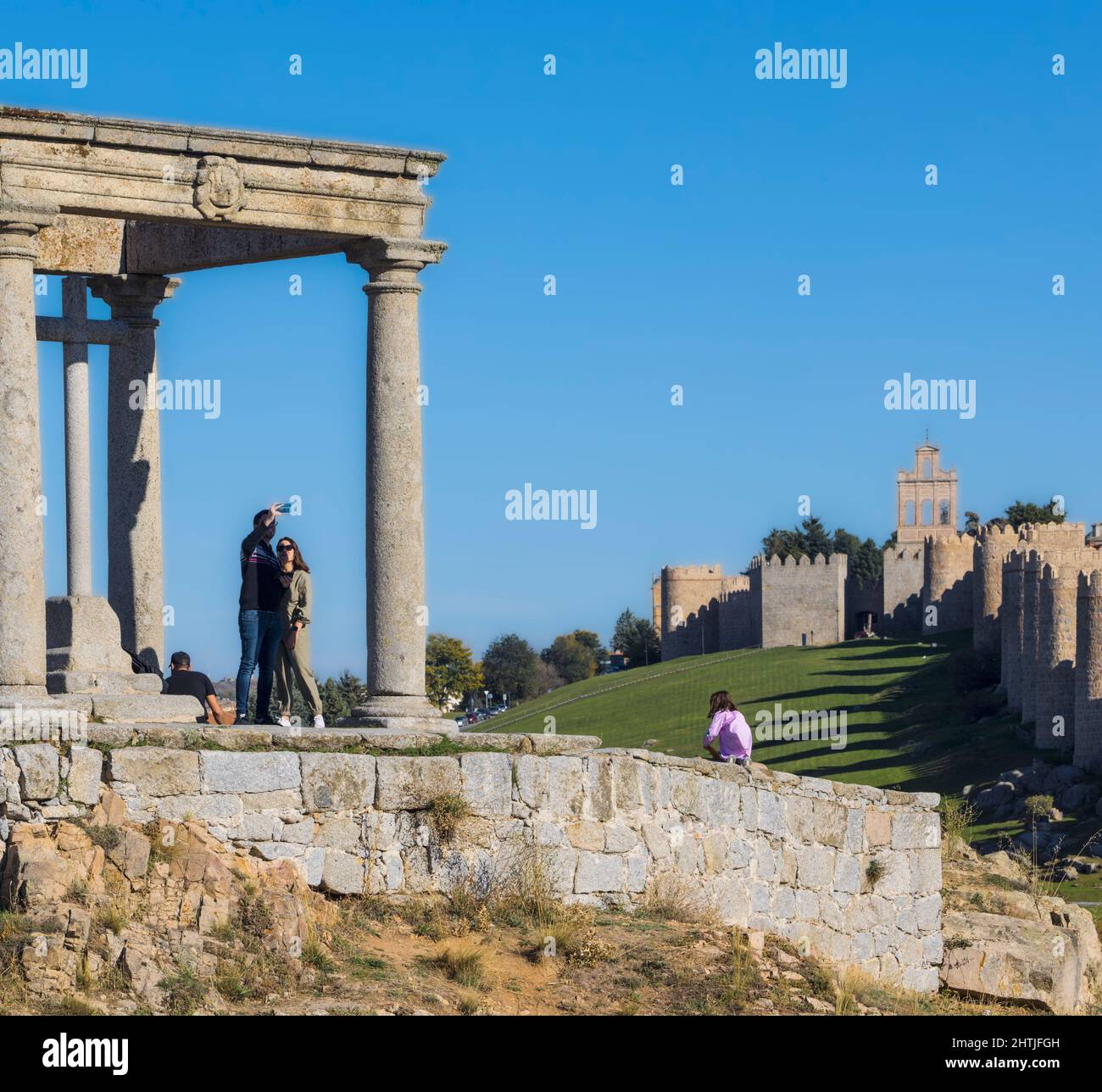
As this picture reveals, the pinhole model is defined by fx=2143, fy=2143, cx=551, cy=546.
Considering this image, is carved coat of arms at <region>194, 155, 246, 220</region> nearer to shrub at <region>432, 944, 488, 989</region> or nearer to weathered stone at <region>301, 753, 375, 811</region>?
weathered stone at <region>301, 753, 375, 811</region>

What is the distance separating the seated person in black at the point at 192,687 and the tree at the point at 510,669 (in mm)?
115379

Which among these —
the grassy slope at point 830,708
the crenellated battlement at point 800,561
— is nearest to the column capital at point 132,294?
the grassy slope at point 830,708

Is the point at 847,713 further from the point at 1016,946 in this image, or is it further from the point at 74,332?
the point at 74,332

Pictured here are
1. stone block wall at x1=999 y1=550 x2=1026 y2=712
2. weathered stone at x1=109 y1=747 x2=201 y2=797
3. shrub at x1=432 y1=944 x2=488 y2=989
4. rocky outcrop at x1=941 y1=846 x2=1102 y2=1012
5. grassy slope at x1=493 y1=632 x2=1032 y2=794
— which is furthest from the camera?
stone block wall at x1=999 y1=550 x2=1026 y2=712

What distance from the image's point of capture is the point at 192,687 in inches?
818

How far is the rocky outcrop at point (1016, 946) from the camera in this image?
22188 millimetres

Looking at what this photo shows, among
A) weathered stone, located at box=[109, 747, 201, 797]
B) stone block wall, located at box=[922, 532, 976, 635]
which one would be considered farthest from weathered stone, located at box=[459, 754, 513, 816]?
stone block wall, located at box=[922, 532, 976, 635]

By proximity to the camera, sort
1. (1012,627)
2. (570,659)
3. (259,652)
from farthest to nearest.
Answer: (570,659)
(1012,627)
(259,652)

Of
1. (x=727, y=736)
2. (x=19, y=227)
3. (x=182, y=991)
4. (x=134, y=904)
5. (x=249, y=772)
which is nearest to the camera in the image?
(x=182, y=991)

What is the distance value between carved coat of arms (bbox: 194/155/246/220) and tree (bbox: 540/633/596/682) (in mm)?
148594

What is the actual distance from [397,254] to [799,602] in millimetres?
116162

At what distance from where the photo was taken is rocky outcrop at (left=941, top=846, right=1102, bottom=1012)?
2219 cm

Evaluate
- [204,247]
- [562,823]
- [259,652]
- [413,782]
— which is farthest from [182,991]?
[204,247]
